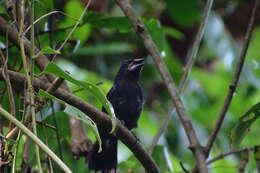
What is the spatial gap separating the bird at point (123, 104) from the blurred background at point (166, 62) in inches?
4.0

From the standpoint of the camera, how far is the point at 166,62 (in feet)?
14.9

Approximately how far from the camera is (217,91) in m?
6.27

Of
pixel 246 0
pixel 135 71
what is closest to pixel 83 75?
pixel 135 71

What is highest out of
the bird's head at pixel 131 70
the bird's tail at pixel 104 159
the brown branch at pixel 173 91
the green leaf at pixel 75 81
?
the green leaf at pixel 75 81

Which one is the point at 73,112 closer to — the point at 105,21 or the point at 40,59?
the point at 40,59

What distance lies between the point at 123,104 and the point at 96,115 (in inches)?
75.8

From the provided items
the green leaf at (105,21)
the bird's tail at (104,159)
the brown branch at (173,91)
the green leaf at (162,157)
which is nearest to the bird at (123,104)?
the bird's tail at (104,159)

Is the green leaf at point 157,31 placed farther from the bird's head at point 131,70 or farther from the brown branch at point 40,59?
the bird's head at point 131,70

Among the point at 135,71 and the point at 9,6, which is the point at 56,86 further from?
the point at 135,71

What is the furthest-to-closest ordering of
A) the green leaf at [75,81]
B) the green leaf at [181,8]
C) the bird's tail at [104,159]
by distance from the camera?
the green leaf at [181,8] < the bird's tail at [104,159] < the green leaf at [75,81]

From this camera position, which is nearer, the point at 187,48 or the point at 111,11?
the point at 111,11

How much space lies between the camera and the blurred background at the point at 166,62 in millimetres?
3564

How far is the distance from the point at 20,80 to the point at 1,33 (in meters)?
0.64

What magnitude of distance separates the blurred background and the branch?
486mm
